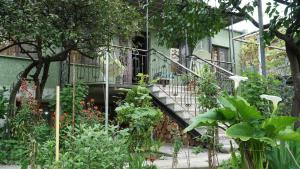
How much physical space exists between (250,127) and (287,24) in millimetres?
2697

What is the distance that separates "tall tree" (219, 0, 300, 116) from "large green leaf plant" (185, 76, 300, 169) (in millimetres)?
2223

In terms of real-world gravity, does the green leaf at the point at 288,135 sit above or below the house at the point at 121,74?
below

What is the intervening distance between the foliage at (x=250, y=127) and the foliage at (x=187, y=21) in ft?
10.6

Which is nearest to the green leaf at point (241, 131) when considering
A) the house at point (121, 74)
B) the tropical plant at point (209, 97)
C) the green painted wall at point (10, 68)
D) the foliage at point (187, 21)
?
the tropical plant at point (209, 97)

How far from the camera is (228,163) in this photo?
6.12 metres

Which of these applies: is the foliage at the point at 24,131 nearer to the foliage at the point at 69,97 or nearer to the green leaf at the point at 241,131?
the foliage at the point at 69,97

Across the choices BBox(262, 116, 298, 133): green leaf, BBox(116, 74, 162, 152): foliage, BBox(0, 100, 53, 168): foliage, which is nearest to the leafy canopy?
BBox(0, 100, 53, 168): foliage

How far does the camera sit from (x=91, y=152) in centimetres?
480

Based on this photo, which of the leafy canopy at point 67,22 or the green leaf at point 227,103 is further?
the leafy canopy at point 67,22

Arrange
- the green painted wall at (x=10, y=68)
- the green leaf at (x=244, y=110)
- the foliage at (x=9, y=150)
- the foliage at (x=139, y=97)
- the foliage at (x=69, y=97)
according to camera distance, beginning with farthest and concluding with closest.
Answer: the green painted wall at (x=10, y=68) < the foliage at (x=69, y=97) < the foliage at (x=9, y=150) < the foliage at (x=139, y=97) < the green leaf at (x=244, y=110)

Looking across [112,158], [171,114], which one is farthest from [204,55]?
[112,158]

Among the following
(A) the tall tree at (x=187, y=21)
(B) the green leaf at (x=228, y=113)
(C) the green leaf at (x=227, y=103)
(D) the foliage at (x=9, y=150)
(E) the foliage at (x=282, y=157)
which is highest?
(A) the tall tree at (x=187, y=21)

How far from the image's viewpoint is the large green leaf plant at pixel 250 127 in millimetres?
4223

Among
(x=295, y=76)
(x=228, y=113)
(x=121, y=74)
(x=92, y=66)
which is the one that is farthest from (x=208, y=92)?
(x=92, y=66)
